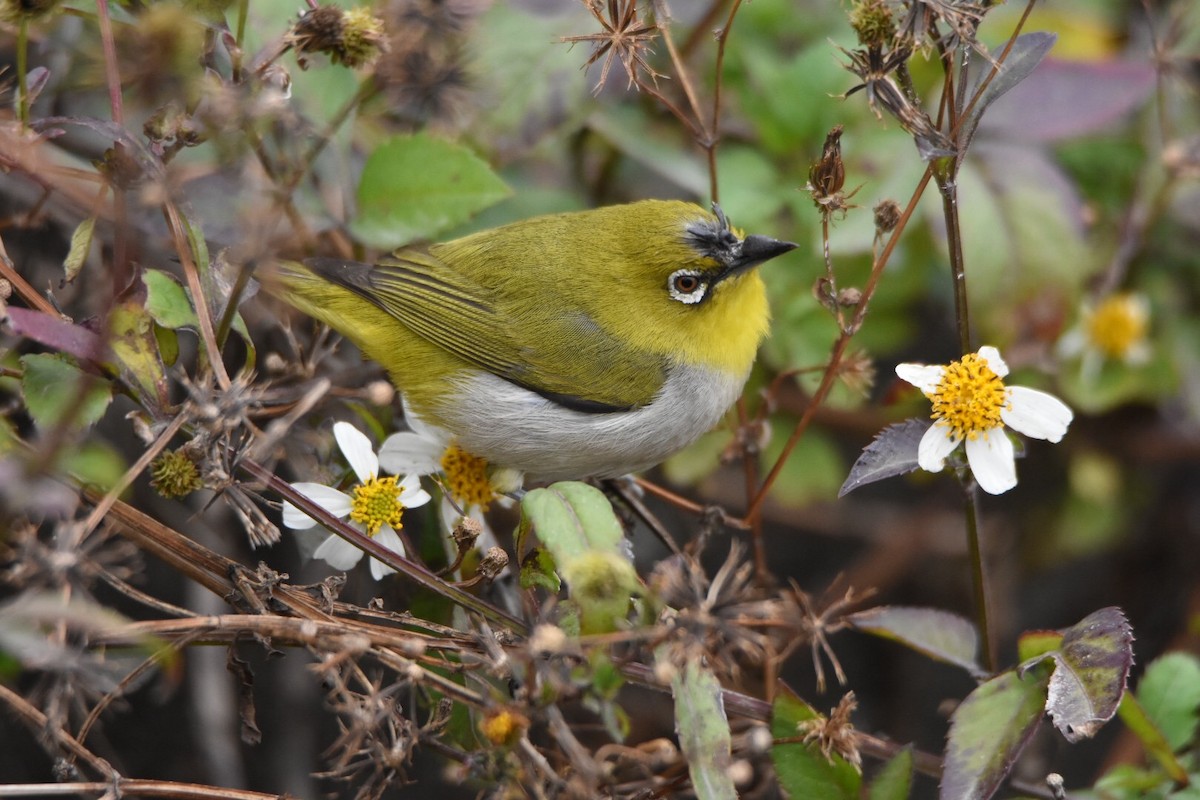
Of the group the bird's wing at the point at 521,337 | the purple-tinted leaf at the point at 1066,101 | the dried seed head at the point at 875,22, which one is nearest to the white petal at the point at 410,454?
the bird's wing at the point at 521,337

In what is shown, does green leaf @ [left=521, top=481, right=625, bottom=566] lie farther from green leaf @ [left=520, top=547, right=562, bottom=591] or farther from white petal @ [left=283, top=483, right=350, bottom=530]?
white petal @ [left=283, top=483, right=350, bottom=530]

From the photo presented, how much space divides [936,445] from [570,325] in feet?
3.66

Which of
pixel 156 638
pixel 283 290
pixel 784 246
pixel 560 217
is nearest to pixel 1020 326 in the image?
pixel 784 246

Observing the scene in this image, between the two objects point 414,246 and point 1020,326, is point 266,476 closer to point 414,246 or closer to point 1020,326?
point 414,246

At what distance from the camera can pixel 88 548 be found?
1553 mm

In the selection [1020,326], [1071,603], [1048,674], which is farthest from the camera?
[1071,603]

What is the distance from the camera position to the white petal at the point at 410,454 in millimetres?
2332

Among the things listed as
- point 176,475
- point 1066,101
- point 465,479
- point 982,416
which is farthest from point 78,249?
point 1066,101

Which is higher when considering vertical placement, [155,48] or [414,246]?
[155,48]

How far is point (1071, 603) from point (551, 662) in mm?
3401

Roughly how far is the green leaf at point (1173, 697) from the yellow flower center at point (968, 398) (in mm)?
753

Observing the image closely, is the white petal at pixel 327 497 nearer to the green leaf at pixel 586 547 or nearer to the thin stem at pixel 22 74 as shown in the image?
the green leaf at pixel 586 547

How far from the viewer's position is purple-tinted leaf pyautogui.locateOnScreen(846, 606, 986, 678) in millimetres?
2123

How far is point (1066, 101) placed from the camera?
3266mm
